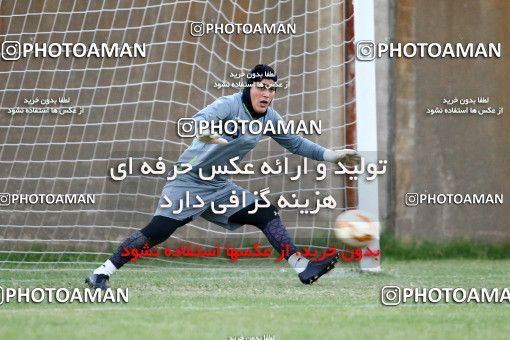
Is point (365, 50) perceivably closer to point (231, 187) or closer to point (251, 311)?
point (231, 187)

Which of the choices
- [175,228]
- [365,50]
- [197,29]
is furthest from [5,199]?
[365,50]

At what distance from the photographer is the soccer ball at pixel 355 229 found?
8.03 m

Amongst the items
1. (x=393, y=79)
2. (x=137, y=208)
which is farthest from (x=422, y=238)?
(x=137, y=208)

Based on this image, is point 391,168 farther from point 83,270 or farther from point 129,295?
point 129,295

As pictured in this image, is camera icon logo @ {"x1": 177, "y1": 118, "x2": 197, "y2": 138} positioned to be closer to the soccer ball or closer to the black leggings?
the black leggings

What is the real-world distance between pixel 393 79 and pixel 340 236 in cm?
382

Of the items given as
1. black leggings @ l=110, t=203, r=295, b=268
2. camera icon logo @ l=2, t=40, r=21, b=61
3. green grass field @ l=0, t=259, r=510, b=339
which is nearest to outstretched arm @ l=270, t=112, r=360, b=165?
black leggings @ l=110, t=203, r=295, b=268

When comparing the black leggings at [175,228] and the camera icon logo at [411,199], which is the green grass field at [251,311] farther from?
the camera icon logo at [411,199]

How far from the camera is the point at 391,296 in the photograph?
676cm

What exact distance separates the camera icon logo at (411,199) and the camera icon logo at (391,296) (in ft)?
15.2

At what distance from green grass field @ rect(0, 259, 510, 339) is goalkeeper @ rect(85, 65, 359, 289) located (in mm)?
241

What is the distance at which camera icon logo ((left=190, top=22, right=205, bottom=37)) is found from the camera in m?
10.6

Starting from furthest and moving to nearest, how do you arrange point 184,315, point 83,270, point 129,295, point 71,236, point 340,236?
point 71,236 → point 83,270 → point 340,236 → point 129,295 → point 184,315

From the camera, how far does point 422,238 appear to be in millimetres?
11391
